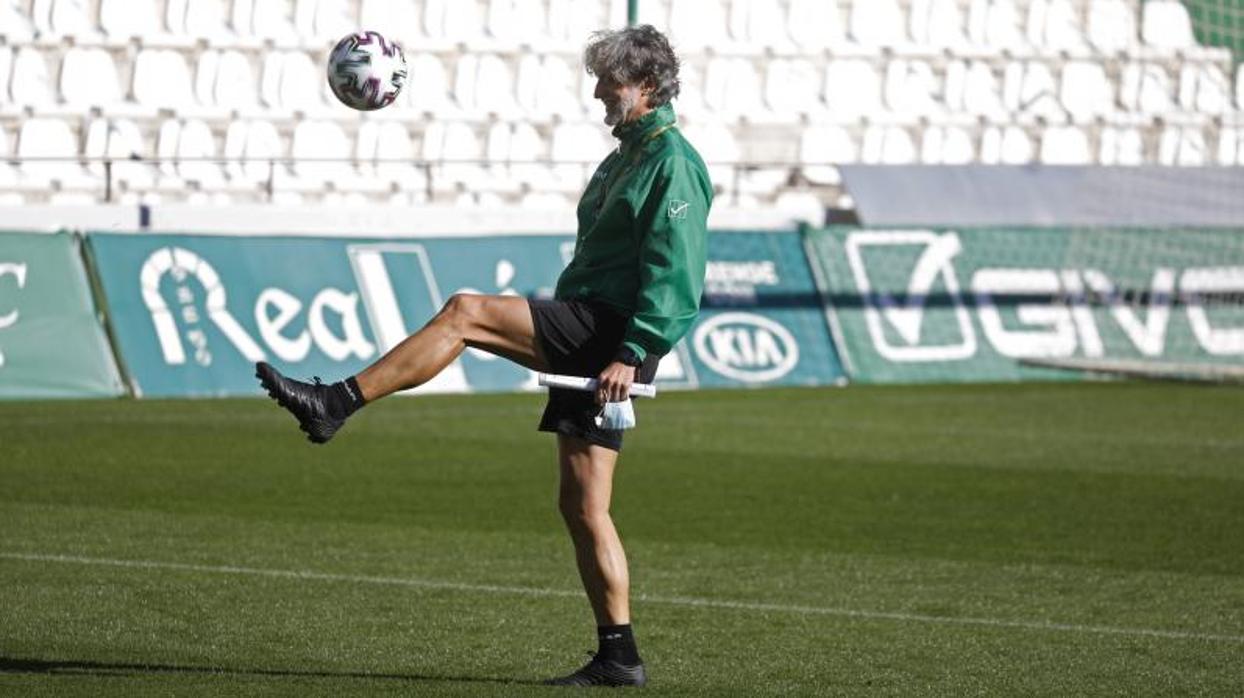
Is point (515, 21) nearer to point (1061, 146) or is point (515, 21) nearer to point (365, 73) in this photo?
point (1061, 146)

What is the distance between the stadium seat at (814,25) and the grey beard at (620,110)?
2277 centimetres

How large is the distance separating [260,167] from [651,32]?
1859 centimetres

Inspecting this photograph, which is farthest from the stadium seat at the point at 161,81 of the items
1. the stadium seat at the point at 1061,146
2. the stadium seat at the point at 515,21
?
the stadium seat at the point at 1061,146

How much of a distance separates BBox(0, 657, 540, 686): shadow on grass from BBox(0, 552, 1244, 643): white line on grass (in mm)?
2072

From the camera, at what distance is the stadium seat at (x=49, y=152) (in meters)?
24.1

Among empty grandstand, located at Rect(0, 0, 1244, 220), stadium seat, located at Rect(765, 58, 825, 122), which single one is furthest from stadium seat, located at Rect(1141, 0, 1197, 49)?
stadium seat, located at Rect(765, 58, 825, 122)

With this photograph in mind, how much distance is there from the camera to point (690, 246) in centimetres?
696

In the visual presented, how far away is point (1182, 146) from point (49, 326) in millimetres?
16120

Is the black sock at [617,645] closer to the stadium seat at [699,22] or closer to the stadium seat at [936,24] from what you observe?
the stadium seat at [699,22]

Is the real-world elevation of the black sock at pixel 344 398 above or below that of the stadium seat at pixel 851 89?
above

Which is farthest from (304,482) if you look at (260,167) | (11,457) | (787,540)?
(260,167)

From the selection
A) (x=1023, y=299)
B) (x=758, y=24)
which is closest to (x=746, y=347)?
(x=1023, y=299)

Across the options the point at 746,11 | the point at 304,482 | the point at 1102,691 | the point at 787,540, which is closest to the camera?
the point at 1102,691

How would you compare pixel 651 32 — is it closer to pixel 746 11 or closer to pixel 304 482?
pixel 304 482
